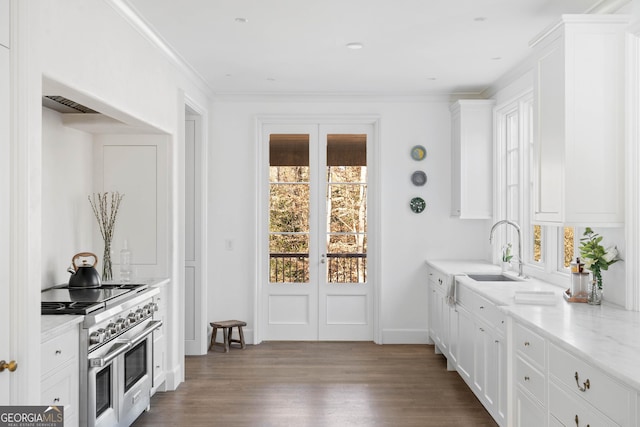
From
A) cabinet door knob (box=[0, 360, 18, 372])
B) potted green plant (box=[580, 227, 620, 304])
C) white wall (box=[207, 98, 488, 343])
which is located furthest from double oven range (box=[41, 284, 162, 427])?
potted green plant (box=[580, 227, 620, 304])

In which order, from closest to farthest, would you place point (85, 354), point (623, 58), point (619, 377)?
point (619, 377), point (85, 354), point (623, 58)

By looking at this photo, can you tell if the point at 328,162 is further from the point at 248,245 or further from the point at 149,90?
the point at 149,90

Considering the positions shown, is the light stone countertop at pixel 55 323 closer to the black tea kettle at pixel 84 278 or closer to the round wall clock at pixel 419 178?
the black tea kettle at pixel 84 278

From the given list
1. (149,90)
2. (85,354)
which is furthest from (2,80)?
(149,90)

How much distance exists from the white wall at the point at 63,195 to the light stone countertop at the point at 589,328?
9.57ft

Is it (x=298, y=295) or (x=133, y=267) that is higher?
(x=133, y=267)

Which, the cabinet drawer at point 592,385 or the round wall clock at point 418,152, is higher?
the round wall clock at point 418,152

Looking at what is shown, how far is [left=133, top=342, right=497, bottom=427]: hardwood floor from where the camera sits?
3770mm

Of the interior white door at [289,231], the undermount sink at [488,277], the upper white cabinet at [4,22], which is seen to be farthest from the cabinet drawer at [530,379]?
the interior white door at [289,231]

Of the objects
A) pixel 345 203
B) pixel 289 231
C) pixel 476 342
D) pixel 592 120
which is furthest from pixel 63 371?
pixel 345 203

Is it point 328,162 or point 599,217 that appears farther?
point 328,162

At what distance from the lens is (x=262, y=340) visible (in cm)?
597

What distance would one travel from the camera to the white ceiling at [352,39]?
10.9ft

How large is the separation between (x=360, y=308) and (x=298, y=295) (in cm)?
70
